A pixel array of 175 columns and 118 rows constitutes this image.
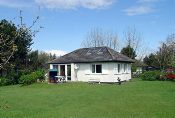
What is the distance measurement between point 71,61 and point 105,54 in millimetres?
4706

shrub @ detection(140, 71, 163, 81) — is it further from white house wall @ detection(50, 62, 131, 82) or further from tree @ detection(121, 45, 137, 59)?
tree @ detection(121, 45, 137, 59)

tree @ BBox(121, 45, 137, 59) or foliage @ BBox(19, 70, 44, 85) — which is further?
tree @ BBox(121, 45, 137, 59)

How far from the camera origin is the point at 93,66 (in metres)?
41.8

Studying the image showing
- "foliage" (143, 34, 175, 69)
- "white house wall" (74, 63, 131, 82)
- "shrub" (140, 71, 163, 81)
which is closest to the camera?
"white house wall" (74, 63, 131, 82)

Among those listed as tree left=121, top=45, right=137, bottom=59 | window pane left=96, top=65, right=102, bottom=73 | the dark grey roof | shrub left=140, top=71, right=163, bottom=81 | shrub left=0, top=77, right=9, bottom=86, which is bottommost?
shrub left=0, top=77, right=9, bottom=86

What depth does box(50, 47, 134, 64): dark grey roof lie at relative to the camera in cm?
4119

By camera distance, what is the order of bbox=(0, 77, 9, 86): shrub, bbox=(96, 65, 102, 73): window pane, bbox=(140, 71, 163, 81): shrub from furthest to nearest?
1. bbox=(140, 71, 163, 81): shrub
2. bbox=(96, 65, 102, 73): window pane
3. bbox=(0, 77, 9, 86): shrub

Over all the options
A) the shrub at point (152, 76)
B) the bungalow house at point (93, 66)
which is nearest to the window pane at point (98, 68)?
the bungalow house at point (93, 66)

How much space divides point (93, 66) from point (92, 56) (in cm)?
200

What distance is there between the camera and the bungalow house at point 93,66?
40281 millimetres

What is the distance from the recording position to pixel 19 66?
47469 millimetres

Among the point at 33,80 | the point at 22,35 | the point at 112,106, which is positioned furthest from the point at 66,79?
the point at 22,35

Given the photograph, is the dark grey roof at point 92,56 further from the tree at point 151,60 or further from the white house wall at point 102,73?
the tree at point 151,60

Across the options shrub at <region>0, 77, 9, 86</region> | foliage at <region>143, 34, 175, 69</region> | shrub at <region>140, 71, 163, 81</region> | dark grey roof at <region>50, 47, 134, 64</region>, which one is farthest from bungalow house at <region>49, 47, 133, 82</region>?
foliage at <region>143, 34, 175, 69</region>
